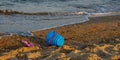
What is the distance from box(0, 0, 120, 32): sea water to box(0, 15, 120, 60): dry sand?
1204 millimetres

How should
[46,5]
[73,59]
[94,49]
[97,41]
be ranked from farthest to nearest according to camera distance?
[46,5] → [97,41] → [94,49] → [73,59]

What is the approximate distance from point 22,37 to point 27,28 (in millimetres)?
1940

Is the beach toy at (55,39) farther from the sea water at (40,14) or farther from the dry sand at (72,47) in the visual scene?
the sea water at (40,14)

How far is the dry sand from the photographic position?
5.78m

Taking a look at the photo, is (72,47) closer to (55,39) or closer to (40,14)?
(55,39)

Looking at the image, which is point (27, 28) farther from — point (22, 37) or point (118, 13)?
point (118, 13)

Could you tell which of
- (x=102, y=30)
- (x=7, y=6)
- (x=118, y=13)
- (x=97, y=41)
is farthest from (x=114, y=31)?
(x=7, y=6)

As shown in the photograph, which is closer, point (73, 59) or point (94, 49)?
point (73, 59)

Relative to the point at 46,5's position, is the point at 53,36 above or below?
above

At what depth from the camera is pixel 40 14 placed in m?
12.6

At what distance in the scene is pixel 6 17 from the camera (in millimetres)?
11492

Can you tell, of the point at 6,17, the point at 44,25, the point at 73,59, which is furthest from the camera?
the point at 6,17

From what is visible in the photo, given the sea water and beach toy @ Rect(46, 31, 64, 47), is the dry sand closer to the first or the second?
beach toy @ Rect(46, 31, 64, 47)

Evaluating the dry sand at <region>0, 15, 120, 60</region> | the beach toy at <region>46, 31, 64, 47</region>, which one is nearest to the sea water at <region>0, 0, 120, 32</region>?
the dry sand at <region>0, 15, 120, 60</region>
